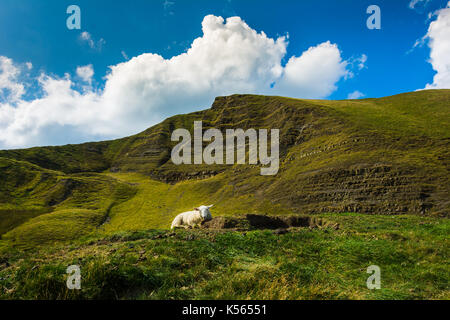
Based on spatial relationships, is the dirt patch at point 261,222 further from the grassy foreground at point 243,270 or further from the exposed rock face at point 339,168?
the exposed rock face at point 339,168

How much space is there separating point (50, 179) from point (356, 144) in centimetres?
10821

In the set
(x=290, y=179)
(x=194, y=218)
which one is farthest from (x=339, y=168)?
(x=194, y=218)

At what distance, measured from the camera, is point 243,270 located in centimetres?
692

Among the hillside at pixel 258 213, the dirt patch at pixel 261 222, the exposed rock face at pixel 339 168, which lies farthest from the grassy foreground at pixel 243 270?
the exposed rock face at pixel 339 168

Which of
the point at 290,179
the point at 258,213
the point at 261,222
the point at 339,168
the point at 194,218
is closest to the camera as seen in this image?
the point at 261,222

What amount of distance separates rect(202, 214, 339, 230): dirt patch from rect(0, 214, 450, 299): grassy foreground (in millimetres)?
5413

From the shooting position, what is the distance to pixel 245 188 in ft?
199

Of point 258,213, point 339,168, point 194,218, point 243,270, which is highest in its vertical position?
point 339,168

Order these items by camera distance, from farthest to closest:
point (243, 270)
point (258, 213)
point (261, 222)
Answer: point (258, 213) < point (261, 222) < point (243, 270)

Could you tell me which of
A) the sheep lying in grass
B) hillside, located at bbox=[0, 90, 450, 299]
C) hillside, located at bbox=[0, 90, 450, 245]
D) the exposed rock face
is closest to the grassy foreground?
hillside, located at bbox=[0, 90, 450, 299]

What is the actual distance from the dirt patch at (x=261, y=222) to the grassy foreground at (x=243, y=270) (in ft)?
17.8

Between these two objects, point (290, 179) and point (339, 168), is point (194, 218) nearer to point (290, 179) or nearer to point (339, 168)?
point (339, 168)

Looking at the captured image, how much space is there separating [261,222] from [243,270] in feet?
47.1
